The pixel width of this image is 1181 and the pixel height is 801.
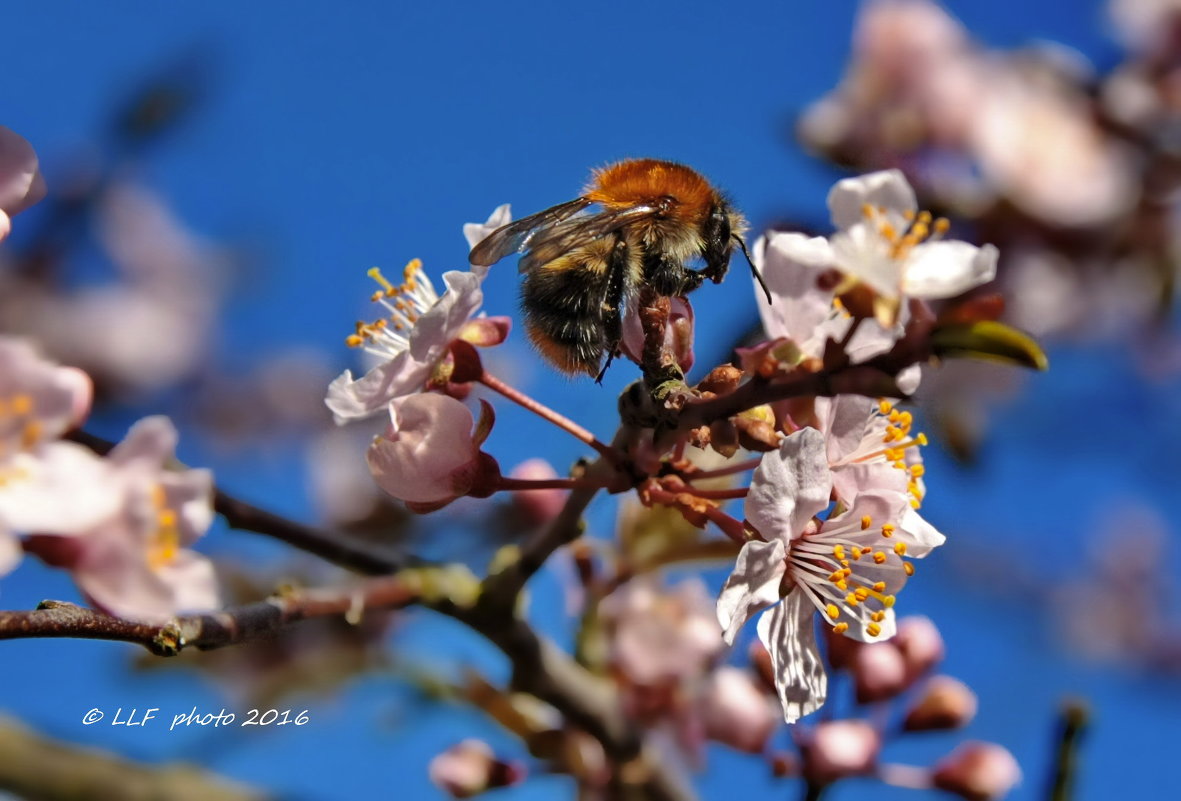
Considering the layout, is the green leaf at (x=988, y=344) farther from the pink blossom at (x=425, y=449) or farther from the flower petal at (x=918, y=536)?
the pink blossom at (x=425, y=449)

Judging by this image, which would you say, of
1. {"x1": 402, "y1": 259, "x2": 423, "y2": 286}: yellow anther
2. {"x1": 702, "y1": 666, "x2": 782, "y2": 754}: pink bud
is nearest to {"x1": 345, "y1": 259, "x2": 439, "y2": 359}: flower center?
{"x1": 402, "y1": 259, "x2": 423, "y2": 286}: yellow anther

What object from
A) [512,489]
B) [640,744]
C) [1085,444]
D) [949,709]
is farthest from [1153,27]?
[512,489]

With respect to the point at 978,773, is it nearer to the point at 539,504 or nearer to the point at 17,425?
the point at 539,504

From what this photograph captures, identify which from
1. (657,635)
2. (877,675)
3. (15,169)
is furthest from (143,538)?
Result: (657,635)

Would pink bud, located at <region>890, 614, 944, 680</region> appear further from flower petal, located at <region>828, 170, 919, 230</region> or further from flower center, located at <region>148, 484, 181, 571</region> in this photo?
flower center, located at <region>148, 484, 181, 571</region>

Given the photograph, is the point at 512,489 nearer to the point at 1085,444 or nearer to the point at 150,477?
the point at 150,477

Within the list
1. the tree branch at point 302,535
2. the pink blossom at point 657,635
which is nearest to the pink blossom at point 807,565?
the tree branch at point 302,535
